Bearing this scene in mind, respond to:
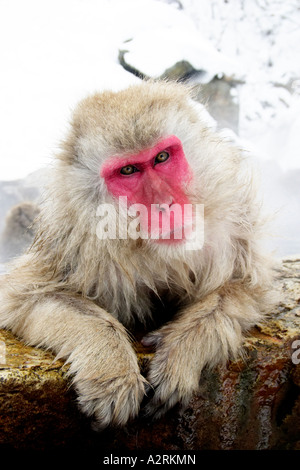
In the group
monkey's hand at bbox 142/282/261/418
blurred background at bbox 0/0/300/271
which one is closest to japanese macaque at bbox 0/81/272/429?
monkey's hand at bbox 142/282/261/418

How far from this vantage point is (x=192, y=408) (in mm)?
1645

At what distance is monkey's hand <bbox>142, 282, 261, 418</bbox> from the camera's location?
1.57m

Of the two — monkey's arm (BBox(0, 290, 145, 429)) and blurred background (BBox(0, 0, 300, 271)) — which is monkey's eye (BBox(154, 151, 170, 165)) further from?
blurred background (BBox(0, 0, 300, 271))

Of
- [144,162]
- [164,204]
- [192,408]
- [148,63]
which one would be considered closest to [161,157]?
[144,162]

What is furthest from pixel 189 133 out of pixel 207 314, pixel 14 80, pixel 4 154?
pixel 14 80

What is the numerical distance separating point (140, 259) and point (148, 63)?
3285mm

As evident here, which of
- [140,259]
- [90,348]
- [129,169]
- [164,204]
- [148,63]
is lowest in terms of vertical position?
[90,348]

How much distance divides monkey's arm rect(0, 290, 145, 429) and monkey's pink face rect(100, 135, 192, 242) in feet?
1.24

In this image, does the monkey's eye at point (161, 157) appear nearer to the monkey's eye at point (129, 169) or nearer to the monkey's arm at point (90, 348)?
the monkey's eye at point (129, 169)

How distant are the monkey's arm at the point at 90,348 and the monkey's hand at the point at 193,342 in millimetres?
87

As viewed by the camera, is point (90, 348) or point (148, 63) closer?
point (90, 348)

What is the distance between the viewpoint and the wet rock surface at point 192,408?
1.55m

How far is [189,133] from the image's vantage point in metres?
Answer: 1.85

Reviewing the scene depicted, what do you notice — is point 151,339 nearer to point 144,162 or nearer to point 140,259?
point 140,259
